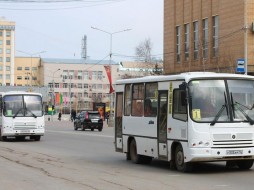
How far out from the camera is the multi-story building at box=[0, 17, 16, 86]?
17388 centimetres

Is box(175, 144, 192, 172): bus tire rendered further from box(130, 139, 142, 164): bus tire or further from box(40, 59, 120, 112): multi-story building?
box(40, 59, 120, 112): multi-story building

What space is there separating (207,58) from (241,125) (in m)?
41.8

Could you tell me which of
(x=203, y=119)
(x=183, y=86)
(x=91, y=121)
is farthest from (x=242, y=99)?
(x=91, y=121)

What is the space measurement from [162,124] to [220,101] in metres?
2.02

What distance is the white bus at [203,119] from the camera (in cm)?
1458

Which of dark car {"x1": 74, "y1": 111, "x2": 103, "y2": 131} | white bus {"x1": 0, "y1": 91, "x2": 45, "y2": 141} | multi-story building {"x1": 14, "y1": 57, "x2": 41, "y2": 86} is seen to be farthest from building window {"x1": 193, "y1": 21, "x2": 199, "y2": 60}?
multi-story building {"x1": 14, "y1": 57, "x2": 41, "y2": 86}

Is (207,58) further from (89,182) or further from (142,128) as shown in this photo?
(89,182)

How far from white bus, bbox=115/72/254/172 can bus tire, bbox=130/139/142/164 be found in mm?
1550

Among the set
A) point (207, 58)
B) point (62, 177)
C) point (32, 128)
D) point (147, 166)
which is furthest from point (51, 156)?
point (207, 58)

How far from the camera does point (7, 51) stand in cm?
17588

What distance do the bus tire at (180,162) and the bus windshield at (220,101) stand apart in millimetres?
1077

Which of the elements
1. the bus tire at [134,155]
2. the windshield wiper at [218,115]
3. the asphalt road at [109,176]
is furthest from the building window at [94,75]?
the windshield wiper at [218,115]

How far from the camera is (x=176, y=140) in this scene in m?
15.2

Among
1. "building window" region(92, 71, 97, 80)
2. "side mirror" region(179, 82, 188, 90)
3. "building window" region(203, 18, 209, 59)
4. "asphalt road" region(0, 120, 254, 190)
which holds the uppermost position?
"building window" region(92, 71, 97, 80)
